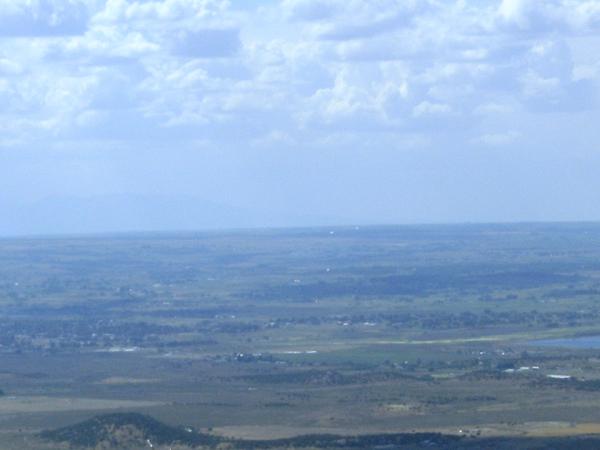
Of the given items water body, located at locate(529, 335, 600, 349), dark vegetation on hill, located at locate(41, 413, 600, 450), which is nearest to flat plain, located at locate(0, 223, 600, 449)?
water body, located at locate(529, 335, 600, 349)

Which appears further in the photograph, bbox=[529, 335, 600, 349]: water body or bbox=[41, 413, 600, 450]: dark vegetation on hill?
bbox=[529, 335, 600, 349]: water body

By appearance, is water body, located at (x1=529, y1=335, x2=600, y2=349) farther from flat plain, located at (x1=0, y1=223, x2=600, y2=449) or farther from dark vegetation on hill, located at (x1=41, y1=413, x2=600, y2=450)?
dark vegetation on hill, located at (x1=41, y1=413, x2=600, y2=450)

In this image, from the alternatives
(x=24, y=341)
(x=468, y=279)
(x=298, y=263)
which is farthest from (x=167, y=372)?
(x=298, y=263)

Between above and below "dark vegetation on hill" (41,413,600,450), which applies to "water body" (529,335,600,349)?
below

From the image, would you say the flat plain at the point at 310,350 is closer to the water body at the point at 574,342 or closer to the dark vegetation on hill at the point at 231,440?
the water body at the point at 574,342

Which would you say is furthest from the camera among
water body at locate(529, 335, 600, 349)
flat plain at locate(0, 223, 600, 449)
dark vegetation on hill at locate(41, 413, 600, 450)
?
water body at locate(529, 335, 600, 349)

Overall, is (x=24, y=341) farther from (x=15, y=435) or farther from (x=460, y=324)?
(x=15, y=435)

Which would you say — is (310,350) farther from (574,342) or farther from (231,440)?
(231,440)
